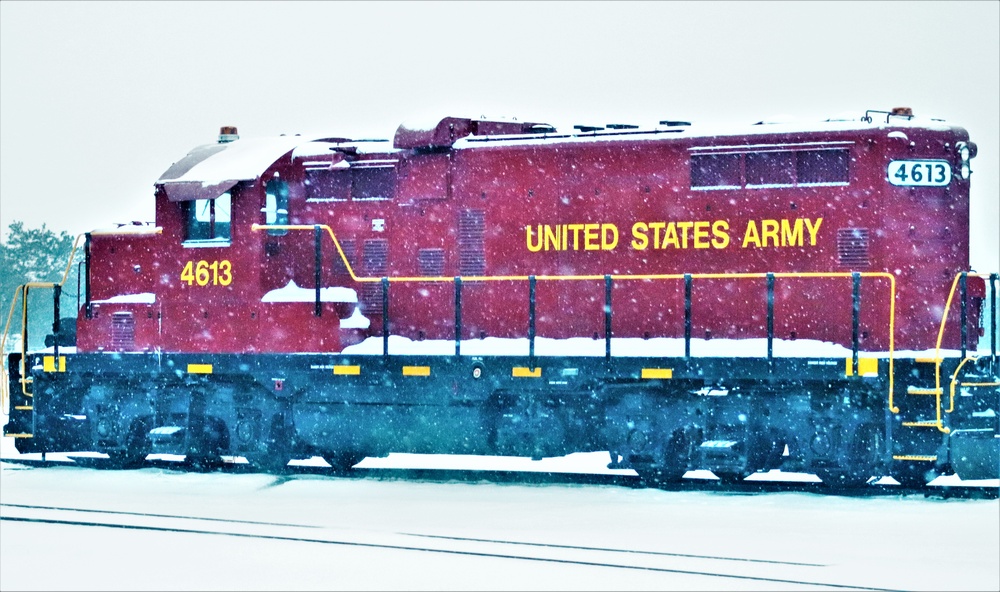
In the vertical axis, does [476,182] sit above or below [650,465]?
above

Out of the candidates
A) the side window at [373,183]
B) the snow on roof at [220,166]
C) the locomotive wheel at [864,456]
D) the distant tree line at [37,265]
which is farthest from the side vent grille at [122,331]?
the distant tree line at [37,265]

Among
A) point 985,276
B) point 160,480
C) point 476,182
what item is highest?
point 476,182

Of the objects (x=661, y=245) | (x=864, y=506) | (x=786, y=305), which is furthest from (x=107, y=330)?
(x=864, y=506)

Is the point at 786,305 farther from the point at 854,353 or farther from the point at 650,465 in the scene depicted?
the point at 650,465

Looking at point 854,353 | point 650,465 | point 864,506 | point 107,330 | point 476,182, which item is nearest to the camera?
point 864,506

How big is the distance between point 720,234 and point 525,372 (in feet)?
7.49

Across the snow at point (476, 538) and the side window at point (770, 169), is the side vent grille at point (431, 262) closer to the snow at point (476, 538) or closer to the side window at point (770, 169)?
the snow at point (476, 538)

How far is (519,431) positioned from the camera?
538 inches

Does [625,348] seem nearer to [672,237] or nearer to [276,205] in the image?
[672,237]

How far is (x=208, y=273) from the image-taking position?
14.7m

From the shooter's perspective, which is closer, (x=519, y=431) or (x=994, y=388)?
(x=994, y=388)

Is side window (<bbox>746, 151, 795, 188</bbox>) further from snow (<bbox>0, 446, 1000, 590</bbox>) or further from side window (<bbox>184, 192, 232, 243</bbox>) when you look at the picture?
side window (<bbox>184, 192, 232, 243</bbox>)

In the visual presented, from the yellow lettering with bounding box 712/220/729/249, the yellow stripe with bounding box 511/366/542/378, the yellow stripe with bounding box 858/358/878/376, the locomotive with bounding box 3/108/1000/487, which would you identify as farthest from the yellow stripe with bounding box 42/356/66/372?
the yellow stripe with bounding box 858/358/878/376

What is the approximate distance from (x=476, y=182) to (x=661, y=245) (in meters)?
2.01
